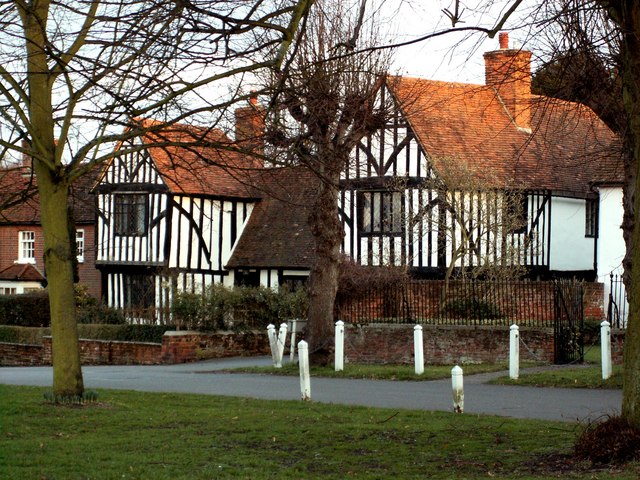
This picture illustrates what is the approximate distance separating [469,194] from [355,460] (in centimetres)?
2287

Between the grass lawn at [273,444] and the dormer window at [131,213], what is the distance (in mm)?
24017

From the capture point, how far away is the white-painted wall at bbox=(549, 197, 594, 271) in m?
35.7

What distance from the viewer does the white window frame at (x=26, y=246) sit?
4853 centimetres

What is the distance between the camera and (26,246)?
160 feet

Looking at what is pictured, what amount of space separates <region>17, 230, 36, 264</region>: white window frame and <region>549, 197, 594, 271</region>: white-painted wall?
24.5 m

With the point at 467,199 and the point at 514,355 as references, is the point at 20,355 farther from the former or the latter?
the point at 514,355

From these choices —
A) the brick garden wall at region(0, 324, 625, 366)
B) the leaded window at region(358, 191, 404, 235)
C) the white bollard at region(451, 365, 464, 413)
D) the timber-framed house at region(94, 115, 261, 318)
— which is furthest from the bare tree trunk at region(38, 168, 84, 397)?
the timber-framed house at region(94, 115, 261, 318)

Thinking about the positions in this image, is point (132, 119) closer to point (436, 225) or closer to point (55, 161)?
point (55, 161)

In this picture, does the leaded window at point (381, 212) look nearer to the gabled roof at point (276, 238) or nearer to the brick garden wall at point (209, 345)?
the gabled roof at point (276, 238)

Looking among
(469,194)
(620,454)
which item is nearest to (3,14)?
(620,454)

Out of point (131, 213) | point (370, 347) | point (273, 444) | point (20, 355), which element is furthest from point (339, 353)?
point (131, 213)

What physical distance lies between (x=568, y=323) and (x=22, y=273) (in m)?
29.8

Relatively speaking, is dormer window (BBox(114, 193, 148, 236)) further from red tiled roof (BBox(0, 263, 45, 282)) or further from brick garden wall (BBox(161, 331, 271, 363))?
brick garden wall (BBox(161, 331, 271, 363))

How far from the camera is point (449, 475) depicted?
9062 mm
